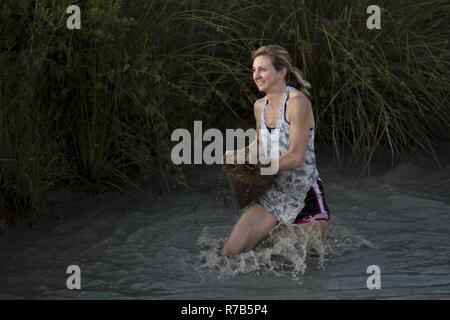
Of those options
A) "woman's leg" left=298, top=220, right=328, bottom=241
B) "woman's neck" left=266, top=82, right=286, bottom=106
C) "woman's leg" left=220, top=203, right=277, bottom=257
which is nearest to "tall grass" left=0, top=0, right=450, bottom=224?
"woman's neck" left=266, top=82, right=286, bottom=106

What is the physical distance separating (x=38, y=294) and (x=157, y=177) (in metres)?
2.09

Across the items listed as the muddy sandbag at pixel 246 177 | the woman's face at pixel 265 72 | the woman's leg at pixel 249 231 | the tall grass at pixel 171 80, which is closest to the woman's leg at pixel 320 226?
the woman's leg at pixel 249 231

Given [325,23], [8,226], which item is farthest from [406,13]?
[8,226]

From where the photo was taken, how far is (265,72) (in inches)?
233

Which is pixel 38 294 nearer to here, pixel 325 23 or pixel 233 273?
pixel 233 273

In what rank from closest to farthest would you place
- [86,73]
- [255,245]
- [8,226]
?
[255,245], [8,226], [86,73]

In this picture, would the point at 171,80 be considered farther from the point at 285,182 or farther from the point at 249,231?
the point at 249,231

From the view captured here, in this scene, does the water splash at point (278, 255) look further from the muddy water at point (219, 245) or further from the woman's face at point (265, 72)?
the woman's face at point (265, 72)

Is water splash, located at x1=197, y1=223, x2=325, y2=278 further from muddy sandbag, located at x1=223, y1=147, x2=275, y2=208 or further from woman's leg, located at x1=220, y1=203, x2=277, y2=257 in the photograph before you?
muddy sandbag, located at x1=223, y1=147, x2=275, y2=208

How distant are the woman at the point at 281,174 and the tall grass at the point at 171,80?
100 cm

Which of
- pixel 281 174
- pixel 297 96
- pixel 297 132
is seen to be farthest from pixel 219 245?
pixel 297 96

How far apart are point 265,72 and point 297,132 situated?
403 millimetres

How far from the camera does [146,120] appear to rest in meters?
7.31

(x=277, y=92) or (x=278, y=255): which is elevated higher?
(x=277, y=92)
